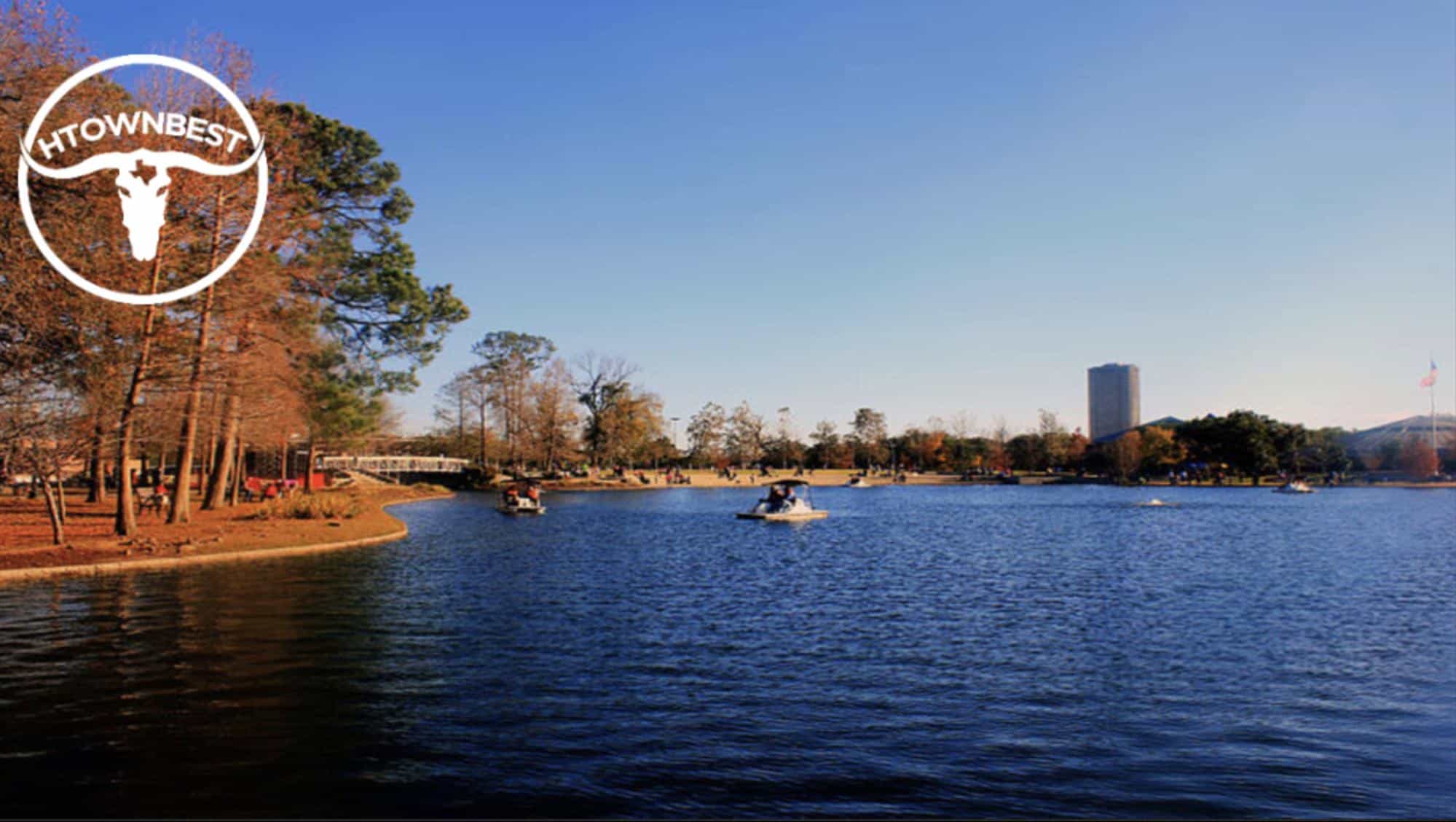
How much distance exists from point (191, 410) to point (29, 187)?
919 centimetres

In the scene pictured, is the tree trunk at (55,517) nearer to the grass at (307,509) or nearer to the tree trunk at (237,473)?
the grass at (307,509)

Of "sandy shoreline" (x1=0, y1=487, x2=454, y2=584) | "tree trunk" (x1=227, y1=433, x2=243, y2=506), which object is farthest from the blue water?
"tree trunk" (x1=227, y1=433, x2=243, y2=506)

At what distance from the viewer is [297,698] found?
11664 mm

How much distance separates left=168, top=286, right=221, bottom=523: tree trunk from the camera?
90.9ft

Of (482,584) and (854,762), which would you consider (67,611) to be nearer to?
(482,584)

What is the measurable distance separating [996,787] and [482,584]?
53.1 ft

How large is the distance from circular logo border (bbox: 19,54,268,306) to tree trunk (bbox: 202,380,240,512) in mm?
4744

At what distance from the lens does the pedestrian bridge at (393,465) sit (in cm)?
8388

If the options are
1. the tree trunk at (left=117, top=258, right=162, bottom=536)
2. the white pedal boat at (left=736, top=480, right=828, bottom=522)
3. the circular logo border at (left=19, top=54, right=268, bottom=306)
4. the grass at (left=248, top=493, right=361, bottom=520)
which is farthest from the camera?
the white pedal boat at (left=736, top=480, right=828, bottom=522)

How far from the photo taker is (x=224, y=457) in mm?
37281

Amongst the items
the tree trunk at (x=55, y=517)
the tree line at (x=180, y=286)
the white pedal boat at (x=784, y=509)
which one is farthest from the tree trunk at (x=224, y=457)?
the white pedal boat at (x=784, y=509)

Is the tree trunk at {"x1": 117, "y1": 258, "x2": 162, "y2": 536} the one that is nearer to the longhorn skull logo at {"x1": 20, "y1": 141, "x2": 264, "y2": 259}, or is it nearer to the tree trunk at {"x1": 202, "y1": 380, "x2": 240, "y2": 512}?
the longhorn skull logo at {"x1": 20, "y1": 141, "x2": 264, "y2": 259}

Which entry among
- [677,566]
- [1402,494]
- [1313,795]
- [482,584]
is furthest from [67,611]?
[1402,494]

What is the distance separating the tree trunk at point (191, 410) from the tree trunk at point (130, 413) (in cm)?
140
